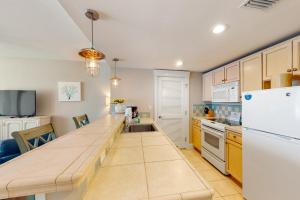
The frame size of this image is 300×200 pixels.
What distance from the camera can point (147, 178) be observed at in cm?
74

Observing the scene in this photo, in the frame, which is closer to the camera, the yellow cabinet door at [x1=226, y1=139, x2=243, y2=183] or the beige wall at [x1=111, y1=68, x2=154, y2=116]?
the yellow cabinet door at [x1=226, y1=139, x2=243, y2=183]

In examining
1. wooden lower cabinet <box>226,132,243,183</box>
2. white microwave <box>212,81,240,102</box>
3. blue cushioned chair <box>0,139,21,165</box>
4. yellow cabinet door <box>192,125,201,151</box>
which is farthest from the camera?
yellow cabinet door <box>192,125,201,151</box>

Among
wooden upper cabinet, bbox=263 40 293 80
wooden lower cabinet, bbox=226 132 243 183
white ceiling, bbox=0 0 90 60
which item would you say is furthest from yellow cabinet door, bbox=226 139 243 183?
white ceiling, bbox=0 0 90 60

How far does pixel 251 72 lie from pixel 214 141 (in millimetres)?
1376

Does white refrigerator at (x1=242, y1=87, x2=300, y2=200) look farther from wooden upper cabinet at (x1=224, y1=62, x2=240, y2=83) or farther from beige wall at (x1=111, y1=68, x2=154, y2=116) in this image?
beige wall at (x1=111, y1=68, x2=154, y2=116)

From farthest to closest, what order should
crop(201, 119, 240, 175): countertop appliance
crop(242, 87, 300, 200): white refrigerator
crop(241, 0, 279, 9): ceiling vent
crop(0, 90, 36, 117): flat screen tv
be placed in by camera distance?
crop(0, 90, 36, 117): flat screen tv
crop(201, 119, 240, 175): countertop appliance
crop(242, 87, 300, 200): white refrigerator
crop(241, 0, 279, 9): ceiling vent

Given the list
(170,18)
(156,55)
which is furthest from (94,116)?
(170,18)

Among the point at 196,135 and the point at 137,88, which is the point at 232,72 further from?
the point at 137,88

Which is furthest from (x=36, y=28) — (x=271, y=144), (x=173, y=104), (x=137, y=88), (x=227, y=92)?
(x=227, y=92)

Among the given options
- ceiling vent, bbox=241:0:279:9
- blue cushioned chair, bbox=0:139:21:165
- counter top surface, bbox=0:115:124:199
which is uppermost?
ceiling vent, bbox=241:0:279:9

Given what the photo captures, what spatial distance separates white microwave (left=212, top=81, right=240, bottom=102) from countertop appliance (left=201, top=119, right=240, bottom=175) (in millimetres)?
480

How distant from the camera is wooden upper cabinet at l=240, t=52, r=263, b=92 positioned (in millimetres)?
2072

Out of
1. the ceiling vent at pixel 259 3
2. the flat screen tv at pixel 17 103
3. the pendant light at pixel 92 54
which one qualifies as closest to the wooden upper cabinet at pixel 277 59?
the ceiling vent at pixel 259 3

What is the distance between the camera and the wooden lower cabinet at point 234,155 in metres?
2.03
